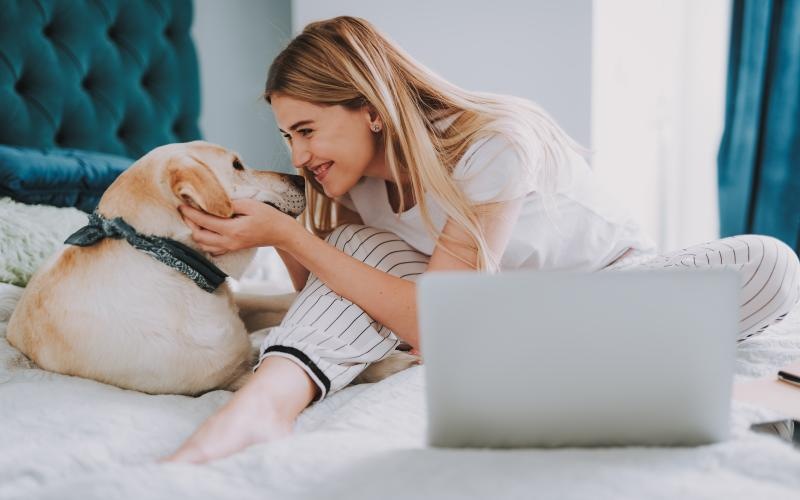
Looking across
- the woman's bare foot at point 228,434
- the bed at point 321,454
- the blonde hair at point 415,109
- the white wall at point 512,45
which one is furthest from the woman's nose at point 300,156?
the white wall at point 512,45

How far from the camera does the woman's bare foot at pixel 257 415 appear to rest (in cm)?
78

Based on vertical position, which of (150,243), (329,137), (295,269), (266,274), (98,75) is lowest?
(266,274)

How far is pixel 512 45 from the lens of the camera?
9.37 ft

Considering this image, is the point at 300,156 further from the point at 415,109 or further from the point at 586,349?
the point at 586,349

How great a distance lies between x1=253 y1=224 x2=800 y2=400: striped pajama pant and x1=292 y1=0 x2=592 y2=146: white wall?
1.56 metres

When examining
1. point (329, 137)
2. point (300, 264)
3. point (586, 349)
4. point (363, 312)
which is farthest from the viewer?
point (300, 264)

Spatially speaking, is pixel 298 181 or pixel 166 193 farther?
pixel 298 181

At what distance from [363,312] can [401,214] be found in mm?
364

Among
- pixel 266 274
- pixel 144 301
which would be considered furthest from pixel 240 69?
pixel 144 301

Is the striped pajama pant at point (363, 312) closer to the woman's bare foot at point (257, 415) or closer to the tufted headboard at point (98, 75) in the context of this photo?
the woman's bare foot at point (257, 415)

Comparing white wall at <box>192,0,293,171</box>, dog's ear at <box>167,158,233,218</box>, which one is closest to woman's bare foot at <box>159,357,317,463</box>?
dog's ear at <box>167,158,233,218</box>

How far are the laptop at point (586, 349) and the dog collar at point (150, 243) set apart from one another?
2.07ft

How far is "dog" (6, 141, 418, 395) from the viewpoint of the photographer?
103 centimetres

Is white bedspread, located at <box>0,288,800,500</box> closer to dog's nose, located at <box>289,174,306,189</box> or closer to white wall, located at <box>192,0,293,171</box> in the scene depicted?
dog's nose, located at <box>289,174,306,189</box>
